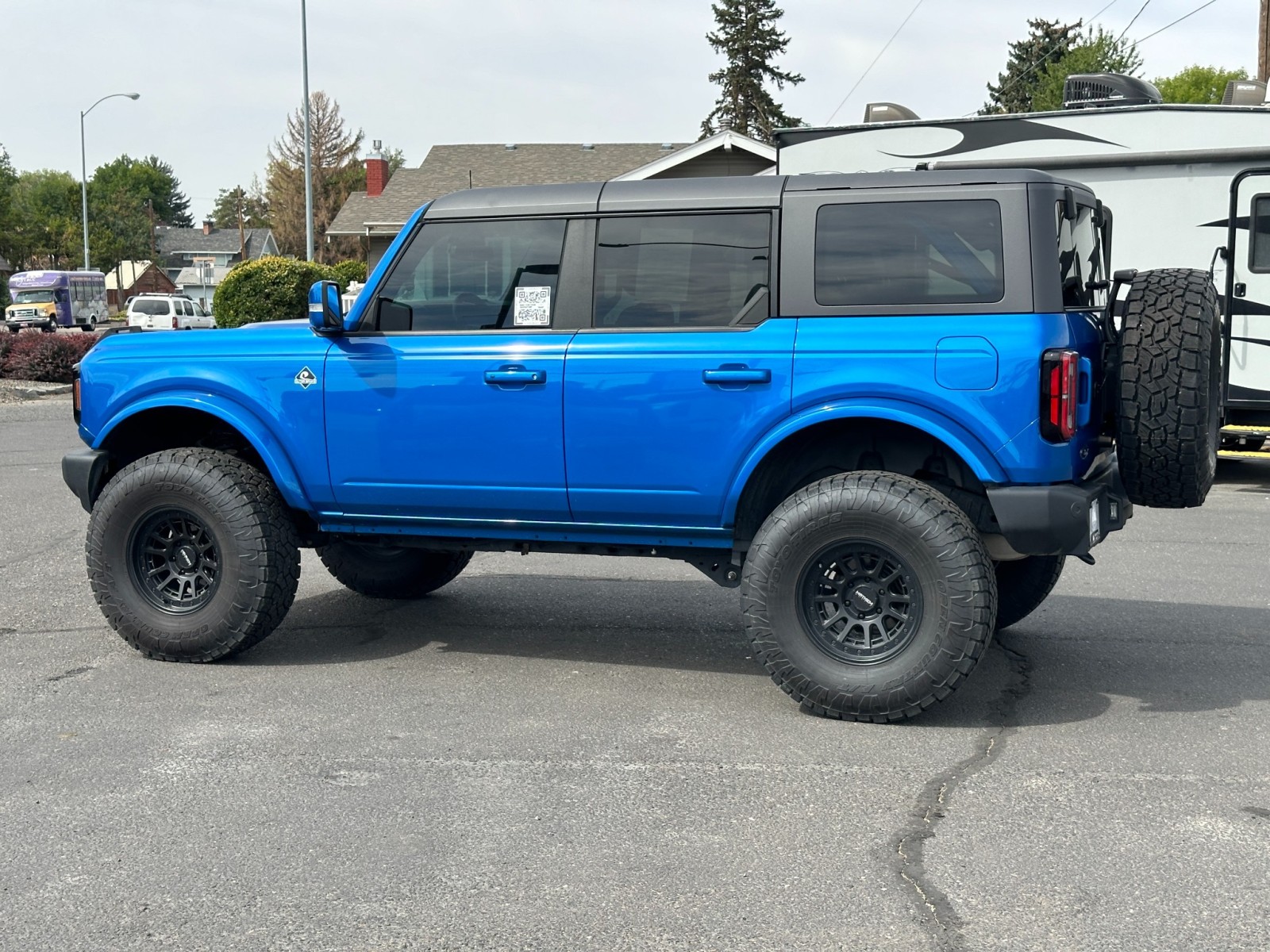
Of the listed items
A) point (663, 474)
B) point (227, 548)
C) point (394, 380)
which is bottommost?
point (227, 548)

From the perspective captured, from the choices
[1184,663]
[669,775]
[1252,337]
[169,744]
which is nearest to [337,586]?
[169,744]

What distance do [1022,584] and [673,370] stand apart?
218 cm

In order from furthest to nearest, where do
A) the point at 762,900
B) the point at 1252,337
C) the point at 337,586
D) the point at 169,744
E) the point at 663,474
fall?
the point at 1252,337 → the point at 337,586 → the point at 663,474 → the point at 169,744 → the point at 762,900

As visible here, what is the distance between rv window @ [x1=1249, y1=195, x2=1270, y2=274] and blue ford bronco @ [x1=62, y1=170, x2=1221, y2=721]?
238 inches

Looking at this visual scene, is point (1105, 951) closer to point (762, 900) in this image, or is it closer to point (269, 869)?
point (762, 900)

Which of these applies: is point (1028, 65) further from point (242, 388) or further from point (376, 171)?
point (242, 388)

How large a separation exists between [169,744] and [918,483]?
2929mm

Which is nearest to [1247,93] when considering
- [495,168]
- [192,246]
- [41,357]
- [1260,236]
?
[1260,236]

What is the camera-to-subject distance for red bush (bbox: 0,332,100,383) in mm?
24547

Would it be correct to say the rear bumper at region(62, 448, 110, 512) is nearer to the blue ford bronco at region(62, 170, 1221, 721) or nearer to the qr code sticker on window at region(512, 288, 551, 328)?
the blue ford bronco at region(62, 170, 1221, 721)

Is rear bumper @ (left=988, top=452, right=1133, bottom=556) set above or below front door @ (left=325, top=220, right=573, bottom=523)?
below

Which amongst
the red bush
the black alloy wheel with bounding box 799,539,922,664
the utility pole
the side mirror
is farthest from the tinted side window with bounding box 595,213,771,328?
the red bush

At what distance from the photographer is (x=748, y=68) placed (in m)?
62.0

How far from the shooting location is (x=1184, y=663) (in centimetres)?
614
